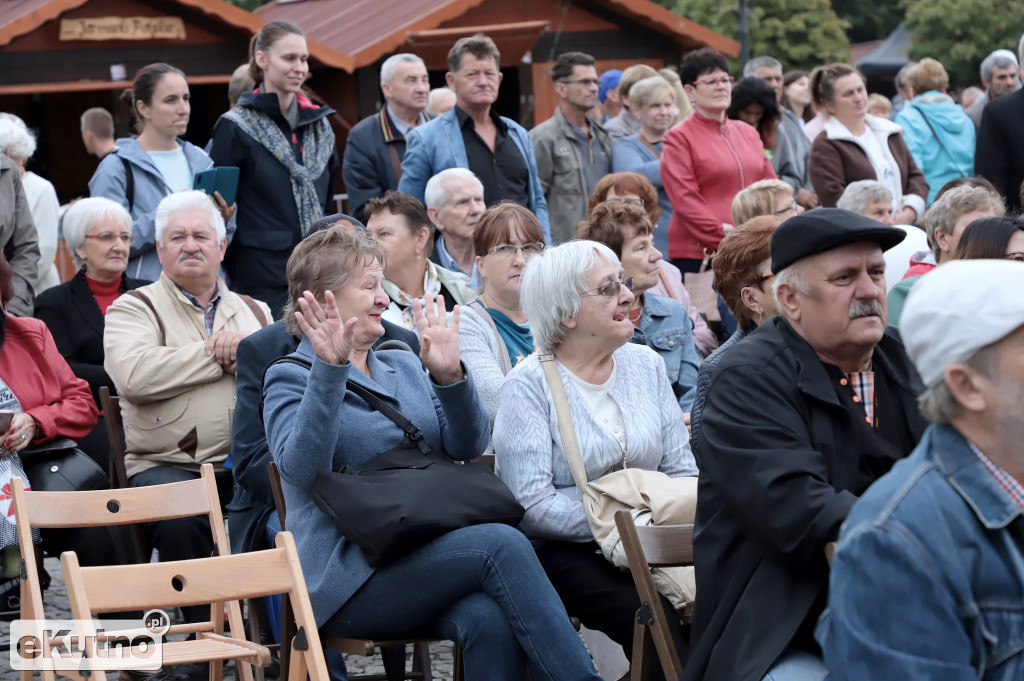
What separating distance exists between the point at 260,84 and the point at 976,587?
5.96m

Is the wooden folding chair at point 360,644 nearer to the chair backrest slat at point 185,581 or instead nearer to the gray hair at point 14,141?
the chair backrest slat at point 185,581

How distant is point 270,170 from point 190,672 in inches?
115

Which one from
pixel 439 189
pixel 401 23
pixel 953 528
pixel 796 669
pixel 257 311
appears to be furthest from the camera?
pixel 401 23

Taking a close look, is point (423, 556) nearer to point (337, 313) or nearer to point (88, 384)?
point (337, 313)

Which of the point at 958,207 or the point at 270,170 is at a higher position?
the point at 270,170

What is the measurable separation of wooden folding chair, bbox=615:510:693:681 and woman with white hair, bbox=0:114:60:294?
17.3 feet

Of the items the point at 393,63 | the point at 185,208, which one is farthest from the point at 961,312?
the point at 393,63

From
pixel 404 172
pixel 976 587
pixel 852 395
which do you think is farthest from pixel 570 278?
pixel 404 172

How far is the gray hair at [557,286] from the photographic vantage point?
4246mm

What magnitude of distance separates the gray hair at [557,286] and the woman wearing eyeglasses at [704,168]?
3306 millimetres

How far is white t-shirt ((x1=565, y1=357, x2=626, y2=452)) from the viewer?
418cm

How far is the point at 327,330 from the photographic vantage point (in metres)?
3.74

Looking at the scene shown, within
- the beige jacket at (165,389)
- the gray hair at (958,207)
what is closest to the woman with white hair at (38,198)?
the beige jacket at (165,389)

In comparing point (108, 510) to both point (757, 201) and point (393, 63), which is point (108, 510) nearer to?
point (757, 201)
